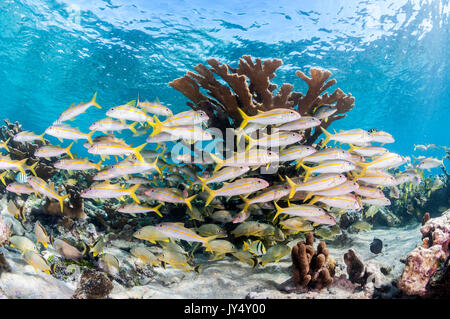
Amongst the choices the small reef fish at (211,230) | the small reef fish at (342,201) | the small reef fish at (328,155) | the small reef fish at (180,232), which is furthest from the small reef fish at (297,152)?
the small reef fish at (180,232)

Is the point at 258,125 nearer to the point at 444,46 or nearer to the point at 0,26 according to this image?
the point at 0,26

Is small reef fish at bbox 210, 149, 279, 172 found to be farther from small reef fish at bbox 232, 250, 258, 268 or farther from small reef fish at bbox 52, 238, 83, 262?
small reef fish at bbox 52, 238, 83, 262

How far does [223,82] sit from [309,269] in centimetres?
1939

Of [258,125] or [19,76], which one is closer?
[258,125]

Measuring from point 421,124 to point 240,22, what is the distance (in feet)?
134

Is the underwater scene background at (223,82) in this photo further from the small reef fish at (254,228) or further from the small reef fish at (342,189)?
the small reef fish at (342,189)

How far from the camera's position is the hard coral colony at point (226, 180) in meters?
3.62

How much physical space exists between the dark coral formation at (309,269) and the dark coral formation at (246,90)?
2691 millimetres

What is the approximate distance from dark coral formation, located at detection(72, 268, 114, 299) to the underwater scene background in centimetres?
1

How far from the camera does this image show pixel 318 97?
16.7ft

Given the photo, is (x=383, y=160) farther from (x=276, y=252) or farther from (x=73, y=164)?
(x=73, y=164)

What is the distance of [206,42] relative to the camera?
55.0 feet

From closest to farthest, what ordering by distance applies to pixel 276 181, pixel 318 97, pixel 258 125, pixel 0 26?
pixel 258 125 → pixel 276 181 → pixel 318 97 → pixel 0 26
